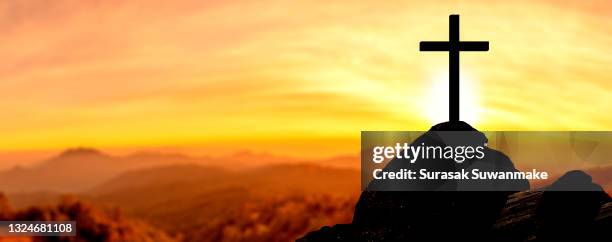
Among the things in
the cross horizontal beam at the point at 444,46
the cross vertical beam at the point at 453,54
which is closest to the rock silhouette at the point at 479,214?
the cross vertical beam at the point at 453,54

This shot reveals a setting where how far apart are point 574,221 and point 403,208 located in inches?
168

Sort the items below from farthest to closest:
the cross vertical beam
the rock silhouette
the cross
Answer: the cross, the cross vertical beam, the rock silhouette

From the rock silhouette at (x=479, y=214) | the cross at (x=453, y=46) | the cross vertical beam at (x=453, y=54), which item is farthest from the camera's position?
the cross at (x=453, y=46)

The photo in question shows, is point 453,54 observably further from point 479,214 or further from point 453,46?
point 479,214

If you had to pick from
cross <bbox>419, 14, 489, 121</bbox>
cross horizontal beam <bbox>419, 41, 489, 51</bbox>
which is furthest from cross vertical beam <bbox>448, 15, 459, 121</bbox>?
cross horizontal beam <bbox>419, 41, 489, 51</bbox>

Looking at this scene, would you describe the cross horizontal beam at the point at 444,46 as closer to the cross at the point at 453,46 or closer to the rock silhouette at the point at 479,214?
the cross at the point at 453,46

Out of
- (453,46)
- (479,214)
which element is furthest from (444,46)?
(479,214)

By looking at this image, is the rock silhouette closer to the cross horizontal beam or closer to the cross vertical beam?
the cross vertical beam

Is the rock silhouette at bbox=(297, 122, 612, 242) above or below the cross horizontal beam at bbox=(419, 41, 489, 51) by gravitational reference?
below

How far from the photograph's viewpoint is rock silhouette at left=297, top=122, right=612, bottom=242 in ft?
49.2

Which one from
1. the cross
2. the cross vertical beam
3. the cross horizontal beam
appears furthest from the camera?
the cross horizontal beam

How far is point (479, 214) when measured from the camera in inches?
664

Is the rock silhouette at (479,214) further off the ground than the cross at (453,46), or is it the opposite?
the cross at (453,46)

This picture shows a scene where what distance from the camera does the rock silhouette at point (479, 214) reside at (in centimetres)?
1500
